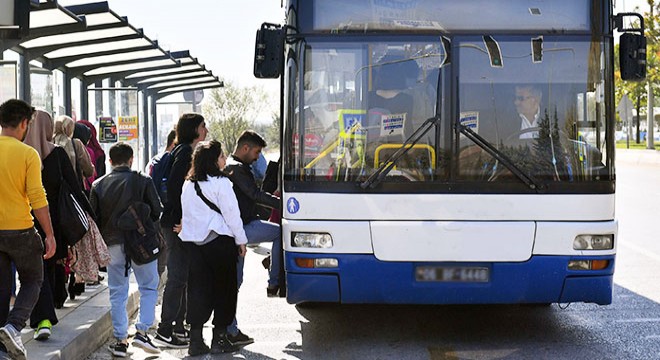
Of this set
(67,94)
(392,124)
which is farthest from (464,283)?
(67,94)

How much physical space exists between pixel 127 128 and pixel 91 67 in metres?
2.50

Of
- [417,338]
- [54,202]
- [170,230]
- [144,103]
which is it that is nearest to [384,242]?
[417,338]

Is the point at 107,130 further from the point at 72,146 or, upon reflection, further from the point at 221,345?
the point at 221,345

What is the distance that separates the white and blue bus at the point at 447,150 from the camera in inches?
290

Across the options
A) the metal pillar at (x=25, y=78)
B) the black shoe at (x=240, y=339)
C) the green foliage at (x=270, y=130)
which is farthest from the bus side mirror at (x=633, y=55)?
the green foliage at (x=270, y=130)

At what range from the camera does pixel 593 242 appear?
742cm

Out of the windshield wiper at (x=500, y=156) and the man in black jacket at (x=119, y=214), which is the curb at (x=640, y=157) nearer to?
the windshield wiper at (x=500, y=156)

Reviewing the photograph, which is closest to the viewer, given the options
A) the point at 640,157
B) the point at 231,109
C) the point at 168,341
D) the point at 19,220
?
the point at 19,220

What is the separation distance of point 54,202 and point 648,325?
468 centimetres

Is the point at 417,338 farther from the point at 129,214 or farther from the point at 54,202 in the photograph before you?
the point at 54,202

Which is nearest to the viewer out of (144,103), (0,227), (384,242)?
(0,227)

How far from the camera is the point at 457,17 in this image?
757 centimetres

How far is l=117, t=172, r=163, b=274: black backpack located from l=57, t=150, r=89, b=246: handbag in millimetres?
252

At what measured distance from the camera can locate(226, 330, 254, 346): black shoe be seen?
7.83 m
